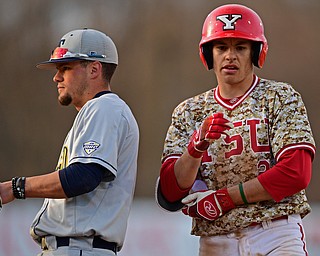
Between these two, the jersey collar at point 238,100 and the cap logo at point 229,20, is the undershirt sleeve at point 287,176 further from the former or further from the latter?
the cap logo at point 229,20

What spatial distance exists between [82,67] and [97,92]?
123 mm

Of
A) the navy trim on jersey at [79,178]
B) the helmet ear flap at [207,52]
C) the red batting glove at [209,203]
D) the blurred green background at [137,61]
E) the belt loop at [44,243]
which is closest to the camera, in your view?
the navy trim on jersey at [79,178]

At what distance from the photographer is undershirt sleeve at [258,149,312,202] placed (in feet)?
11.4

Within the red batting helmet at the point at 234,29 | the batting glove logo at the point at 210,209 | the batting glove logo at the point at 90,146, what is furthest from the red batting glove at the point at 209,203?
the red batting helmet at the point at 234,29

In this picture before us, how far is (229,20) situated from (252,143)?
1.79ft

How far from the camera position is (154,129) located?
898 centimetres

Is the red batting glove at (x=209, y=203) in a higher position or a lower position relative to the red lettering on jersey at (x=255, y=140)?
lower

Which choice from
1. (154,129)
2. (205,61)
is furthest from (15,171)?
(205,61)

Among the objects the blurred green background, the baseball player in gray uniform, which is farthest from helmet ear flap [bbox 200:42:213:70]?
the blurred green background

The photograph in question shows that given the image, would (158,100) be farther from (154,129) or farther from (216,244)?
(216,244)

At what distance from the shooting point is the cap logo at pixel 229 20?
372 centimetres

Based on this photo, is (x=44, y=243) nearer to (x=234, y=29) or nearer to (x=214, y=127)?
(x=214, y=127)

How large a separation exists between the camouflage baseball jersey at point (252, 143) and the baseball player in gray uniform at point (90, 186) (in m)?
0.34

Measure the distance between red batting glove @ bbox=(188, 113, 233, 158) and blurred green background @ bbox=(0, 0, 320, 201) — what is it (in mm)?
5234
